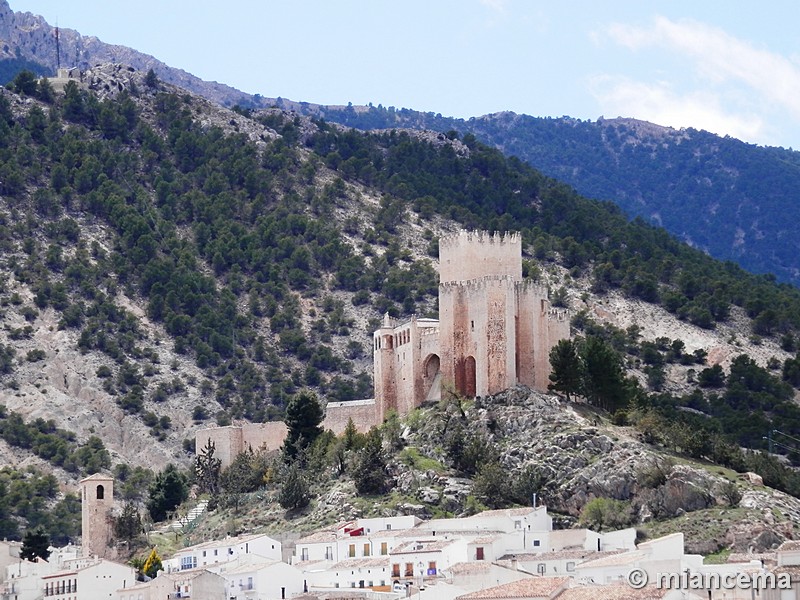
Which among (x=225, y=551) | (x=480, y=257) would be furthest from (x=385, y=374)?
(x=225, y=551)

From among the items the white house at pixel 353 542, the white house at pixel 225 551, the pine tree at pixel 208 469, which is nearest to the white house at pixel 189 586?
the white house at pixel 225 551

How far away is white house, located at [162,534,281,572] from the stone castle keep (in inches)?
447

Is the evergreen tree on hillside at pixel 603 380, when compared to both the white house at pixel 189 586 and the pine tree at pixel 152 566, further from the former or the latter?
the white house at pixel 189 586

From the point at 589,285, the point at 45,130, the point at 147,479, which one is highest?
the point at 45,130

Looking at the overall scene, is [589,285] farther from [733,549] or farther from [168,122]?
[733,549]

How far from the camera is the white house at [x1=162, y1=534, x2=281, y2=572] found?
75.6 meters

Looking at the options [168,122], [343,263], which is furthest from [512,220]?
[168,122]

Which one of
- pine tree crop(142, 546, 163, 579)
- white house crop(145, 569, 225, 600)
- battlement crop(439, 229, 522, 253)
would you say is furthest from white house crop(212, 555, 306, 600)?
battlement crop(439, 229, 522, 253)

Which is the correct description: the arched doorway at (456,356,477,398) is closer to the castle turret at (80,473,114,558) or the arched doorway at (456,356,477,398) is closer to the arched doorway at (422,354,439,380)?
the arched doorway at (422,354,439,380)

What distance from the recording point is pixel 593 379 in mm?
87062

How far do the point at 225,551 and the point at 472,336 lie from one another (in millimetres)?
14016

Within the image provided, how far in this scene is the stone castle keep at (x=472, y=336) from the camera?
83188 mm

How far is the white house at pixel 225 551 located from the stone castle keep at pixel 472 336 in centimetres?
1135

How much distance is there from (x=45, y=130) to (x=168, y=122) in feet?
30.5
